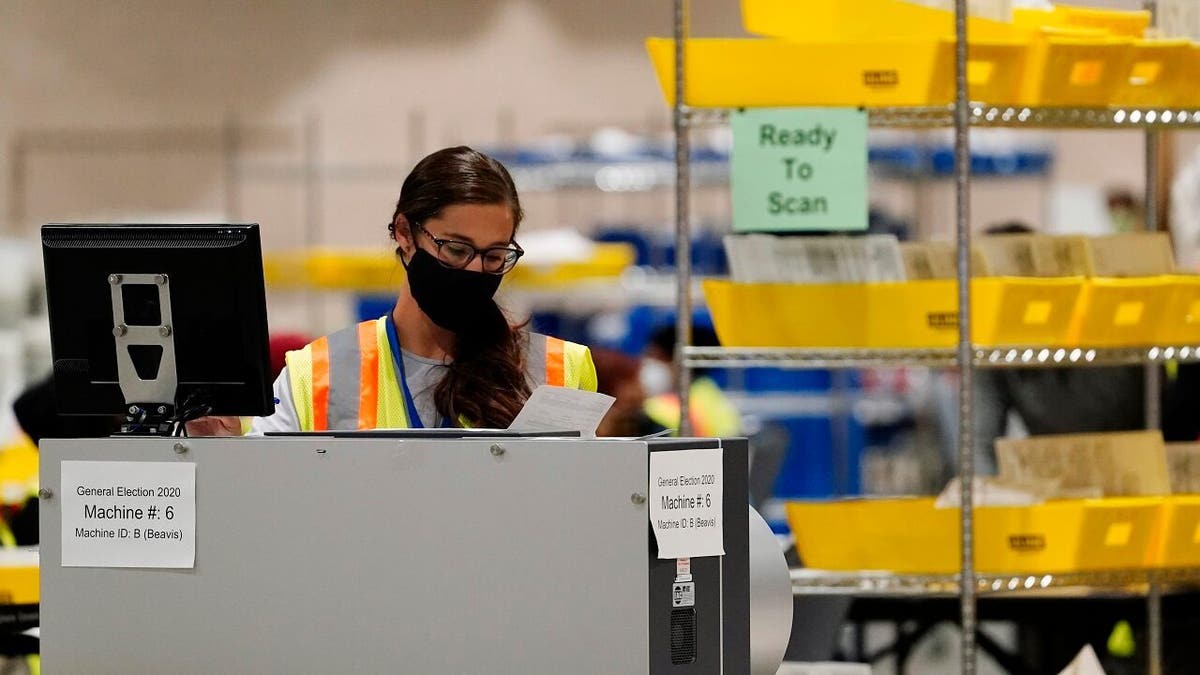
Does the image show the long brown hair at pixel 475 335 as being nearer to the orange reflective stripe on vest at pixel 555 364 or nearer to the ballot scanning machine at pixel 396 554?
the orange reflective stripe on vest at pixel 555 364

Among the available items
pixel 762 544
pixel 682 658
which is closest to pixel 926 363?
pixel 762 544

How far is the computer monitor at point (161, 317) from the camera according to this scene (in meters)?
2.09

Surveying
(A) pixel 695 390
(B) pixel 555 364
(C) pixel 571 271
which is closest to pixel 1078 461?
(B) pixel 555 364

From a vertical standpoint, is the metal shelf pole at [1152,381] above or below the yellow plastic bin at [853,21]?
below

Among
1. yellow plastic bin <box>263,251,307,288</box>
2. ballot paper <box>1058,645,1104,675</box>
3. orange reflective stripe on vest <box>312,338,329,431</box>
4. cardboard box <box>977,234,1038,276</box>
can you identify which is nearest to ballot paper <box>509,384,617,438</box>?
orange reflective stripe on vest <box>312,338,329,431</box>

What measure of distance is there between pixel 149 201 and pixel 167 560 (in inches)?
414

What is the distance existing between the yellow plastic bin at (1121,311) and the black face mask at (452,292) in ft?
5.14

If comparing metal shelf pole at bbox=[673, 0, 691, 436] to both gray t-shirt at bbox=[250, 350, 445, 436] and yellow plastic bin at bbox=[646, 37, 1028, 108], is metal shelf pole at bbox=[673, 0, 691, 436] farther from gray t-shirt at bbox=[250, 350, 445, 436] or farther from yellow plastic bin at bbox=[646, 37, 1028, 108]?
gray t-shirt at bbox=[250, 350, 445, 436]

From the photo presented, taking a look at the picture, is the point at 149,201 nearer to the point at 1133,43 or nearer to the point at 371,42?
the point at 371,42

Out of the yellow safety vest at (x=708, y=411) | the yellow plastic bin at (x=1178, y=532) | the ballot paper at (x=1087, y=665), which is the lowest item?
the yellow safety vest at (x=708, y=411)

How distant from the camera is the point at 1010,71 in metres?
3.68

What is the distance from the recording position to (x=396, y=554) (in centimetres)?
192

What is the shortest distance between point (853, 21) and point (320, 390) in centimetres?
164

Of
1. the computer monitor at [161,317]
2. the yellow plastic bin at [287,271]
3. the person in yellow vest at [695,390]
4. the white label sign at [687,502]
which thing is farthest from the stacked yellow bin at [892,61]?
the yellow plastic bin at [287,271]
